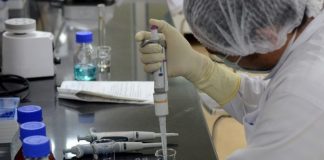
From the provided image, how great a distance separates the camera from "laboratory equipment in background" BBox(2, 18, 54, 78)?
1.78m

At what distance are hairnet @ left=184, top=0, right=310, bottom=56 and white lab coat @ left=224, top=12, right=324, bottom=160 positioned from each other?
6 cm

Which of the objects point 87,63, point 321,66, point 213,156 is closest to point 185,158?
point 213,156

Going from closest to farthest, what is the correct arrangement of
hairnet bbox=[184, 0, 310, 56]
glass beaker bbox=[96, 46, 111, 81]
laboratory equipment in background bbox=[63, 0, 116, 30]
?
hairnet bbox=[184, 0, 310, 56]
glass beaker bbox=[96, 46, 111, 81]
laboratory equipment in background bbox=[63, 0, 116, 30]

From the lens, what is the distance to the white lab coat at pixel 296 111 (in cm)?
109

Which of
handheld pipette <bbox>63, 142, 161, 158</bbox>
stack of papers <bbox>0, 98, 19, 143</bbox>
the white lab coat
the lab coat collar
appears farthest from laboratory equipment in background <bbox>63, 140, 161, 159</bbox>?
the lab coat collar

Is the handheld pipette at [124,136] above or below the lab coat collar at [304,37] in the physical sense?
below

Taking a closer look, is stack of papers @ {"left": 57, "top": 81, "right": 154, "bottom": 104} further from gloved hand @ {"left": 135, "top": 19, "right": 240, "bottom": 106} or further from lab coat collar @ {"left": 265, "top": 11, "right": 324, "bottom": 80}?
lab coat collar @ {"left": 265, "top": 11, "right": 324, "bottom": 80}

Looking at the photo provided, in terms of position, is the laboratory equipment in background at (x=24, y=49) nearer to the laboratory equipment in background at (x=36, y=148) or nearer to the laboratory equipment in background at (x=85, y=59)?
the laboratory equipment in background at (x=85, y=59)

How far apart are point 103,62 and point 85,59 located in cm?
7

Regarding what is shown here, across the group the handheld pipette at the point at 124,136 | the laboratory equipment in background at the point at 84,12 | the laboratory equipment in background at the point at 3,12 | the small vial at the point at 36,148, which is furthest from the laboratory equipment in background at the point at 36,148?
the laboratory equipment in background at the point at 84,12

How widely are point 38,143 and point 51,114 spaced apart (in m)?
0.53

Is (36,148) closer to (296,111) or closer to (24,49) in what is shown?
(296,111)

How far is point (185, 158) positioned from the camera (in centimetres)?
131

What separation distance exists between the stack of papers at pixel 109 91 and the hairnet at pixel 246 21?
0.47m
